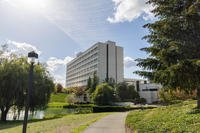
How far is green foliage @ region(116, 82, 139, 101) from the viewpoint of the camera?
81562 mm

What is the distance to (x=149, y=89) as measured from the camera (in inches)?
3656

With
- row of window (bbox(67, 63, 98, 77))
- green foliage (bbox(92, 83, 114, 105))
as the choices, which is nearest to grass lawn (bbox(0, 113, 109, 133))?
green foliage (bbox(92, 83, 114, 105))

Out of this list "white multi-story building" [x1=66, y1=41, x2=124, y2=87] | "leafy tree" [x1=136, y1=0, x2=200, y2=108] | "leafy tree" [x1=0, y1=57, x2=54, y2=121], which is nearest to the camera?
"leafy tree" [x1=136, y1=0, x2=200, y2=108]

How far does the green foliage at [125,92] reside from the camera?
81.6 metres

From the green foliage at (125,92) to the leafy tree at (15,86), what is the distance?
53908 millimetres

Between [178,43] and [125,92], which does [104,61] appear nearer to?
[125,92]

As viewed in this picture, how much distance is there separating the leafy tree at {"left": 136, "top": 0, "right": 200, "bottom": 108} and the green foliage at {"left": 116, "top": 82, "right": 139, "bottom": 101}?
66.5 metres

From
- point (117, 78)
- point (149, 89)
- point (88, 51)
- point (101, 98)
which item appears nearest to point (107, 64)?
point (117, 78)

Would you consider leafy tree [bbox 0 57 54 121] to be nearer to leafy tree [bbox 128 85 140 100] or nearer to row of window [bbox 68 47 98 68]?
leafy tree [bbox 128 85 140 100]

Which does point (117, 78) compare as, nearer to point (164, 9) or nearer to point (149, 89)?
point (149, 89)

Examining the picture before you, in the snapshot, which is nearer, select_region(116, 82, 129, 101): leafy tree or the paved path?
the paved path

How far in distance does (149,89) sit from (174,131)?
86128mm

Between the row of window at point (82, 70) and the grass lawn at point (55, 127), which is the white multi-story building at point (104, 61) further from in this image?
the grass lawn at point (55, 127)

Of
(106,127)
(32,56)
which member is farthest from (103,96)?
(32,56)
